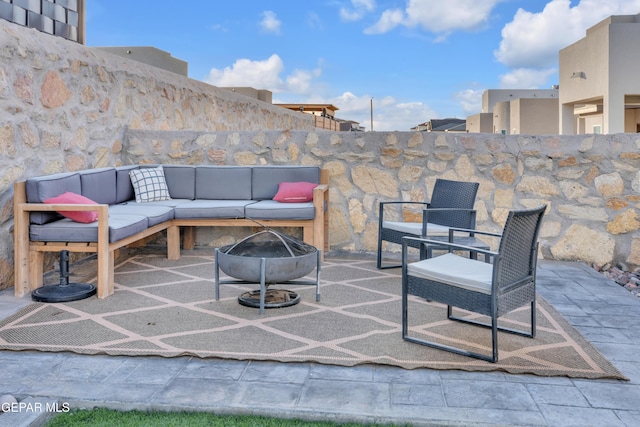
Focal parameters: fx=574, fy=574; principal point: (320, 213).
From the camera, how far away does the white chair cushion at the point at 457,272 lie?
287 cm

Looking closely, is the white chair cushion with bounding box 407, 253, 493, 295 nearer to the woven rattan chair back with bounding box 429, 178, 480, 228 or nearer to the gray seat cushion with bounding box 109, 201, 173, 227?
the woven rattan chair back with bounding box 429, 178, 480, 228

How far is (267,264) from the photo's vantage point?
3658 millimetres

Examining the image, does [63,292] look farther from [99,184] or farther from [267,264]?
[267,264]

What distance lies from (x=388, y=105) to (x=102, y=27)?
10051 mm

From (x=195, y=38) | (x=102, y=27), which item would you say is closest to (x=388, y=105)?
(x=195, y=38)

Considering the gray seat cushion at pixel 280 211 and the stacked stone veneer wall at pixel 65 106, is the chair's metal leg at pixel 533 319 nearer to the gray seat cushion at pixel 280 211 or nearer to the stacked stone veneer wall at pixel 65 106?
the gray seat cushion at pixel 280 211

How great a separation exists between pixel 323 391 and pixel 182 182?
13.3 feet

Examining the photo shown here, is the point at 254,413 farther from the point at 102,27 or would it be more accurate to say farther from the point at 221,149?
the point at 102,27

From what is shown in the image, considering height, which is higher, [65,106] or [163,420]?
[65,106]

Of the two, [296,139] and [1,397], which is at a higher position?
[296,139]

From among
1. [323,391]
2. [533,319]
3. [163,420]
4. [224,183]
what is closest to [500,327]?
[533,319]

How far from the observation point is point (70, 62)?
17.5 ft

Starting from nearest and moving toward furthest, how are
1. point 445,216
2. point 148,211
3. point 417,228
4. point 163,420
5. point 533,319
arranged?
1. point 163,420
2. point 533,319
3. point 417,228
4. point 445,216
5. point 148,211

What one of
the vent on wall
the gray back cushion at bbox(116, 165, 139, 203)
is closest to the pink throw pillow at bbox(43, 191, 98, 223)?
the gray back cushion at bbox(116, 165, 139, 203)
